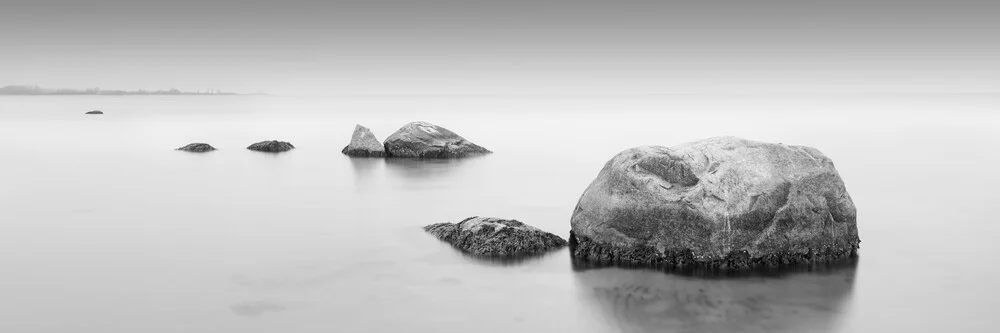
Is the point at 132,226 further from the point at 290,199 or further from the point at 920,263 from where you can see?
the point at 920,263

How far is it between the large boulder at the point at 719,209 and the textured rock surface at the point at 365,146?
17.6m

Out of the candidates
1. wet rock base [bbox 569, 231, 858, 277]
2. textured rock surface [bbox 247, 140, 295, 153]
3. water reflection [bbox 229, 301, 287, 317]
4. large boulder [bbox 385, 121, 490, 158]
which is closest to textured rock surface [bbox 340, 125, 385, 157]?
large boulder [bbox 385, 121, 490, 158]

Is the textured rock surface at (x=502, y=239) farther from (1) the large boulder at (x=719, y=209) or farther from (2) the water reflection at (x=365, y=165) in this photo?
(2) the water reflection at (x=365, y=165)

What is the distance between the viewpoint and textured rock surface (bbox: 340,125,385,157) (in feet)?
95.8

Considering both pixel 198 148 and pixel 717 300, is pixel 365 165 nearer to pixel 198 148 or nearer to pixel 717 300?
pixel 198 148

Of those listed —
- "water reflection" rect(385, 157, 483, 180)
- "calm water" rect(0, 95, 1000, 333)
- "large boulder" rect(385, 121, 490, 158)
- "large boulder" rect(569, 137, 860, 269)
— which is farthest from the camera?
"large boulder" rect(385, 121, 490, 158)

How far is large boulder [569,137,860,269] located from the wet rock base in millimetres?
14

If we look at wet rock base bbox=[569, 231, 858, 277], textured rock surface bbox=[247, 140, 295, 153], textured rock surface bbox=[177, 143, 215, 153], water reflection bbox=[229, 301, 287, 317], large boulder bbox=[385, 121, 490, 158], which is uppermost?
large boulder bbox=[385, 121, 490, 158]

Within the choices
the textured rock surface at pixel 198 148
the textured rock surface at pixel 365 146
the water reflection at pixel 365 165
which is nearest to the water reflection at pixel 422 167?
the water reflection at pixel 365 165

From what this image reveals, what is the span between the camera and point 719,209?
37.1 feet

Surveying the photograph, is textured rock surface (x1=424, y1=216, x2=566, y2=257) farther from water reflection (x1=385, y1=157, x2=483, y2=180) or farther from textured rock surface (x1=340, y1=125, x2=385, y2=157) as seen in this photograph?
textured rock surface (x1=340, y1=125, x2=385, y2=157)

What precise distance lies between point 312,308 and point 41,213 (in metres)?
10.4

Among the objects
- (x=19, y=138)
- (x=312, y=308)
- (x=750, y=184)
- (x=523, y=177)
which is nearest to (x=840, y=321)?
(x=750, y=184)

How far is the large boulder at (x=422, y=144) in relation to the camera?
92.2 ft
